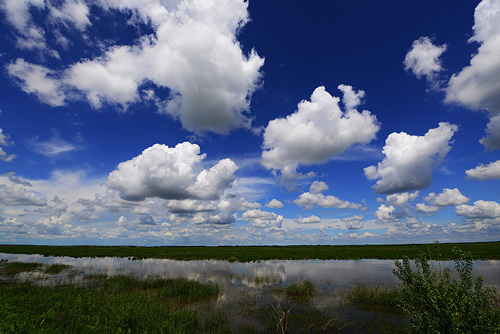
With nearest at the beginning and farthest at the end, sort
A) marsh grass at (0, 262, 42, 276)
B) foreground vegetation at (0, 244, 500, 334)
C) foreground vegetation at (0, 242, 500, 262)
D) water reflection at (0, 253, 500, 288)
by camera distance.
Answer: foreground vegetation at (0, 244, 500, 334)
water reflection at (0, 253, 500, 288)
marsh grass at (0, 262, 42, 276)
foreground vegetation at (0, 242, 500, 262)

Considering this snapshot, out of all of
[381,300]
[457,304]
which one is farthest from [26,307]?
[381,300]

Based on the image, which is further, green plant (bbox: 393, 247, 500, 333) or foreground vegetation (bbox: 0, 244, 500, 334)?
foreground vegetation (bbox: 0, 244, 500, 334)

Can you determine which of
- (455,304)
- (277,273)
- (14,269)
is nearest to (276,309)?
(455,304)

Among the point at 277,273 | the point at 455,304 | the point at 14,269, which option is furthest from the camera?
the point at 14,269

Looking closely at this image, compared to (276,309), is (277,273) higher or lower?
lower

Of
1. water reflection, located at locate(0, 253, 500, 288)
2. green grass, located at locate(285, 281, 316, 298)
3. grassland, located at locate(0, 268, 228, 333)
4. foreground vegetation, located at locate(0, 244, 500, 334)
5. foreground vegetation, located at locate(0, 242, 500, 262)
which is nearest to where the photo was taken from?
foreground vegetation, located at locate(0, 244, 500, 334)

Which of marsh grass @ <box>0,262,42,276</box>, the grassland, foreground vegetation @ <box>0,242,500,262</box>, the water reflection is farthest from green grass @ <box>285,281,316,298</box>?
marsh grass @ <box>0,262,42,276</box>

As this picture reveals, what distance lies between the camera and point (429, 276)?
A: 292 inches

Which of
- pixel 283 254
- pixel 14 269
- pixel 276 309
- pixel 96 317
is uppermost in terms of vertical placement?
pixel 96 317

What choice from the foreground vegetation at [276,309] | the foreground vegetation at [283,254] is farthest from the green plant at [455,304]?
the foreground vegetation at [283,254]

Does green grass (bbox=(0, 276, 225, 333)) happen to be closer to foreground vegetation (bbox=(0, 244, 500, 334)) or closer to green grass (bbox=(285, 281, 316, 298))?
foreground vegetation (bbox=(0, 244, 500, 334))

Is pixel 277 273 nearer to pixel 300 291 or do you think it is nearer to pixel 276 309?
pixel 300 291

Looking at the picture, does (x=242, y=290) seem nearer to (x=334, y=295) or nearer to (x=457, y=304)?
(x=334, y=295)

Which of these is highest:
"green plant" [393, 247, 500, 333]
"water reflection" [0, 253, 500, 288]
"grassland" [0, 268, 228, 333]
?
"green plant" [393, 247, 500, 333]
